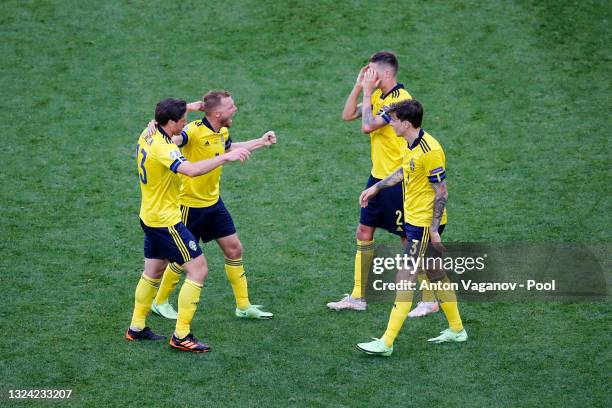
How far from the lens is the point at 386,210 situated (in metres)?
8.41

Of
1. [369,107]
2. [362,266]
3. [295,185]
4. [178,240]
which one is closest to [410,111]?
[369,107]

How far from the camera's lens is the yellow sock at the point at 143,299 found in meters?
7.85

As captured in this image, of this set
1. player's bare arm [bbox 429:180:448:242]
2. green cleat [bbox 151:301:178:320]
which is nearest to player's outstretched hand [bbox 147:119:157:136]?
green cleat [bbox 151:301:178:320]

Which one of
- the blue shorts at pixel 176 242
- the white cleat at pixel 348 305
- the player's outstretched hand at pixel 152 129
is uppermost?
the player's outstretched hand at pixel 152 129

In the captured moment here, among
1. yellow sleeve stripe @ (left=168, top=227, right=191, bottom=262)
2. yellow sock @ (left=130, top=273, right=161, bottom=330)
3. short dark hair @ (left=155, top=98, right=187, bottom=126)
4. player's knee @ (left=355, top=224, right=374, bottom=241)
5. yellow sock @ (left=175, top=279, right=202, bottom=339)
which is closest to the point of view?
short dark hair @ (left=155, top=98, right=187, bottom=126)

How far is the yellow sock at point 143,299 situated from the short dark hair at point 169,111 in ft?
4.95

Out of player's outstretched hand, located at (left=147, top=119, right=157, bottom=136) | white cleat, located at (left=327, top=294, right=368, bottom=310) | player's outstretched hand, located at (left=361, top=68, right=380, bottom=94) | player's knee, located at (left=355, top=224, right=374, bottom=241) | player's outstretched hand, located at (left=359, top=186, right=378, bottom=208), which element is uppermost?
player's outstretched hand, located at (left=361, top=68, right=380, bottom=94)

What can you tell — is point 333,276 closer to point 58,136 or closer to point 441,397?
point 441,397

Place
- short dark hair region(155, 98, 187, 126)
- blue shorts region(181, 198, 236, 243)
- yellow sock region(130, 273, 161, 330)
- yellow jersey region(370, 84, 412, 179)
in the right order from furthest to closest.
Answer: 1. yellow jersey region(370, 84, 412, 179)
2. blue shorts region(181, 198, 236, 243)
3. yellow sock region(130, 273, 161, 330)
4. short dark hair region(155, 98, 187, 126)

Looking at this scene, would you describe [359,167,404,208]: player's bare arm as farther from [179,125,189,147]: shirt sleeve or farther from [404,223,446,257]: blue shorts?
[179,125,189,147]: shirt sleeve

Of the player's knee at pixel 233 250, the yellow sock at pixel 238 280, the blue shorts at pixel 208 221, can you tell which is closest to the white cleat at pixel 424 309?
the yellow sock at pixel 238 280

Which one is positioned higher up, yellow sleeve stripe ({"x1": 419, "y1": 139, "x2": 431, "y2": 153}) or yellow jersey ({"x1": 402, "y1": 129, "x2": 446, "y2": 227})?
yellow sleeve stripe ({"x1": 419, "y1": 139, "x2": 431, "y2": 153})

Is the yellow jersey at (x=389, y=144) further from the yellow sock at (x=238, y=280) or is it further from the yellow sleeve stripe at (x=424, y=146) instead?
the yellow sock at (x=238, y=280)

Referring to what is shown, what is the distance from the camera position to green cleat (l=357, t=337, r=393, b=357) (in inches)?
298
